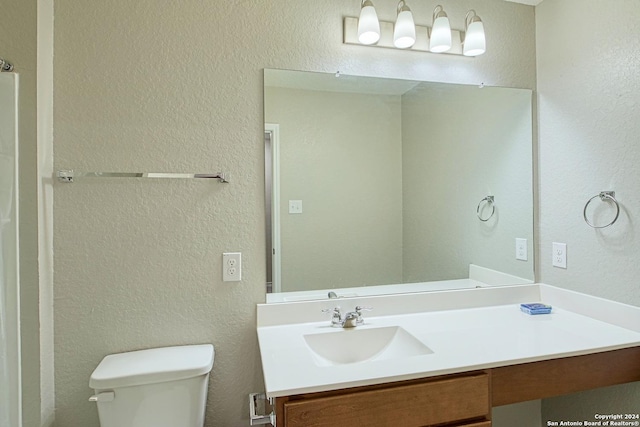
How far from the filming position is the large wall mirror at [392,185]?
1.52 meters

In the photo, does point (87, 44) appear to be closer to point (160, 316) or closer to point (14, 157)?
point (14, 157)

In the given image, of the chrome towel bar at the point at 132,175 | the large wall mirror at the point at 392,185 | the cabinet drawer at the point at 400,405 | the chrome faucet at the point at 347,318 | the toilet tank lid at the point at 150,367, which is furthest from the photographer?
the large wall mirror at the point at 392,185

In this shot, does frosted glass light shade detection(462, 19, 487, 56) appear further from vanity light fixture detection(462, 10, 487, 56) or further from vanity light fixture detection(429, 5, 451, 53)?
vanity light fixture detection(429, 5, 451, 53)

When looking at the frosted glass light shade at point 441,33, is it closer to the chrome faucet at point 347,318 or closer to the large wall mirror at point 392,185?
the large wall mirror at point 392,185

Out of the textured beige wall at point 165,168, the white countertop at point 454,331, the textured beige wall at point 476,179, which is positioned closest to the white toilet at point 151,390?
the textured beige wall at point 165,168

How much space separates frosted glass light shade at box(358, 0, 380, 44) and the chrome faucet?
121 cm

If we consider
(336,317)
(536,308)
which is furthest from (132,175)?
(536,308)

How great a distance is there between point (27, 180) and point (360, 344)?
1359 millimetres

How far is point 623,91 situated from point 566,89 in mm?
276

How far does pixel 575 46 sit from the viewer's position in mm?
1559

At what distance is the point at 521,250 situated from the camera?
1783 mm

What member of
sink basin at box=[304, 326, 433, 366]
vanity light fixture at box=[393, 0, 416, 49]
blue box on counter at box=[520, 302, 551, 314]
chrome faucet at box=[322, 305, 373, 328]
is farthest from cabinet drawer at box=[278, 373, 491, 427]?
vanity light fixture at box=[393, 0, 416, 49]

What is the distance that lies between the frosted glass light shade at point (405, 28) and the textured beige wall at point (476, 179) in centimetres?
37

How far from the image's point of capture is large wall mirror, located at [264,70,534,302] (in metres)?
1.52
